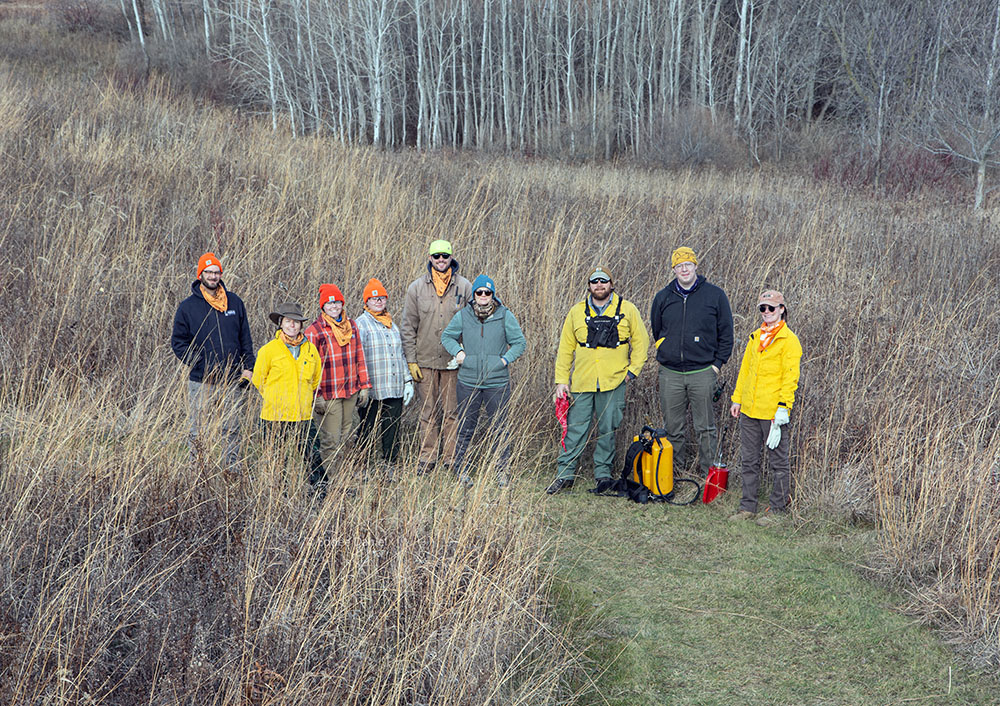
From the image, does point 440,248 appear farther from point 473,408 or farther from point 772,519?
point 772,519

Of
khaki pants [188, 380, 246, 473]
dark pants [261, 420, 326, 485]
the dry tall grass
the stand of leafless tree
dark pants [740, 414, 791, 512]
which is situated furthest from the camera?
the stand of leafless tree

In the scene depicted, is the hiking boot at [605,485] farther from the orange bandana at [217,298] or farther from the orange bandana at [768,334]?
the orange bandana at [217,298]

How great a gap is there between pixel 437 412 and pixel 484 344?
0.88m

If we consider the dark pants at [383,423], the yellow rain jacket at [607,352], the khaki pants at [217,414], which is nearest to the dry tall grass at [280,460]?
the khaki pants at [217,414]

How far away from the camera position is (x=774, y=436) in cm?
596

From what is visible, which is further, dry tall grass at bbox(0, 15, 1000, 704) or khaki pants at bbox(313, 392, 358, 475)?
khaki pants at bbox(313, 392, 358, 475)

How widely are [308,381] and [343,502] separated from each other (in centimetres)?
166

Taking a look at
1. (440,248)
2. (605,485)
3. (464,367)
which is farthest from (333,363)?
(605,485)

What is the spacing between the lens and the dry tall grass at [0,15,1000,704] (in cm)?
344

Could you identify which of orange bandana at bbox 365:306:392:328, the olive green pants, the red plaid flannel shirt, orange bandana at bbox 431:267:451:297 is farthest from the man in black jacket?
the red plaid flannel shirt

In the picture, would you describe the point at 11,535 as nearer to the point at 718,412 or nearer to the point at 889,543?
the point at 889,543

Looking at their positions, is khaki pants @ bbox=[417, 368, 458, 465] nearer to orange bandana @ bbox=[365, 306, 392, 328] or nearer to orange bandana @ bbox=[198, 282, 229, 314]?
orange bandana @ bbox=[365, 306, 392, 328]

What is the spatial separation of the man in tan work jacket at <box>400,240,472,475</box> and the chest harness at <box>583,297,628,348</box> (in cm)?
111

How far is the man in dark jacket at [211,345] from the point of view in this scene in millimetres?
5941
